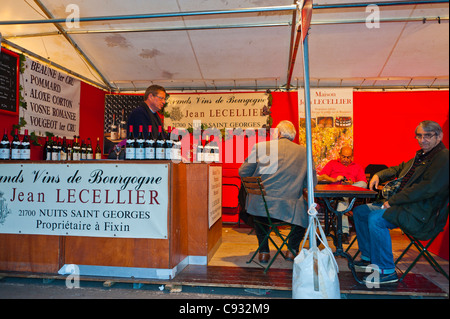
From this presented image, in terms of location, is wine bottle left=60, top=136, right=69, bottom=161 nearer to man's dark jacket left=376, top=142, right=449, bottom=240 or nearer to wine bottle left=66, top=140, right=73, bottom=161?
wine bottle left=66, top=140, right=73, bottom=161

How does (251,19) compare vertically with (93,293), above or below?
above

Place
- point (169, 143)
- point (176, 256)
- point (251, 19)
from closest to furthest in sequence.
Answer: point (176, 256) < point (169, 143) < point (251, 19)

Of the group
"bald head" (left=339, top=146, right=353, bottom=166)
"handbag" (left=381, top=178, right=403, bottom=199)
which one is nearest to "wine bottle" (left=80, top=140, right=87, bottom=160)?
"bald head" (left=339, top=146, right=353, bottom=166)

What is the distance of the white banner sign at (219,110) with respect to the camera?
6.04m

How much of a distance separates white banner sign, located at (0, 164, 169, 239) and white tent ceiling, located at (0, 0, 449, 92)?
189cm

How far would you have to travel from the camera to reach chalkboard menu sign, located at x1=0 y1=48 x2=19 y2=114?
404 cm

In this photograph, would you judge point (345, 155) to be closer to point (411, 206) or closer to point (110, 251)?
point (411, 206)

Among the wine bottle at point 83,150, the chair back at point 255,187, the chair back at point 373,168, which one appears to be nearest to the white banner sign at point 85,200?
the chair back at point 255,187

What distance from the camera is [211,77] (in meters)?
5.69

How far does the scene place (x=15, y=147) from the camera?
3809mm

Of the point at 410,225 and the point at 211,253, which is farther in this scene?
the point at 211,253

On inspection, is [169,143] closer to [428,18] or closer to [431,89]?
[428,18]

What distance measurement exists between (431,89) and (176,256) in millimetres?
5315
